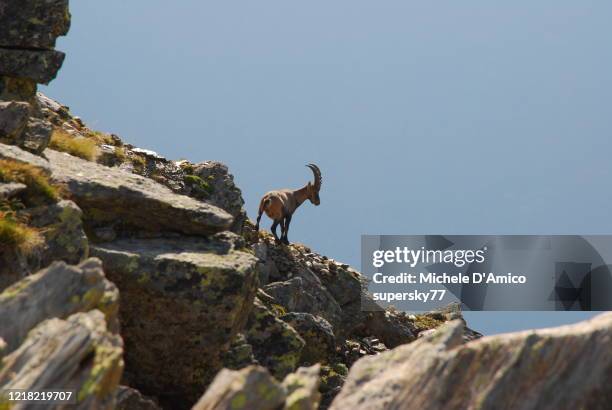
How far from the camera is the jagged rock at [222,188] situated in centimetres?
3194

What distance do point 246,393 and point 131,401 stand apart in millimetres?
7930

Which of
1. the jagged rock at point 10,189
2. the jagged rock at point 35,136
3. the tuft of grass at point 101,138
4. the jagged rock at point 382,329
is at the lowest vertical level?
the jagged rock at point 382,329

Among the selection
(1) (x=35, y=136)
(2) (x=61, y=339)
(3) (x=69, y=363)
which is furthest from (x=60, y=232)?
(3) (x=69, y=363)

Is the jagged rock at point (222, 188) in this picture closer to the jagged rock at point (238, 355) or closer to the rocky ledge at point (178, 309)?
the rocky ledge at point (178, 309)

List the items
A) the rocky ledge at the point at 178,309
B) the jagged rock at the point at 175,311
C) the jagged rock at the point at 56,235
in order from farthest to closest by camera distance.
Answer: the jagged rock at the point at 175,311
the jagged rock at the point at 56,235
the rocky ledge at the point at 178,309

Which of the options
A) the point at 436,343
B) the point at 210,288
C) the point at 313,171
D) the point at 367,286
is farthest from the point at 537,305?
the point at 436,343

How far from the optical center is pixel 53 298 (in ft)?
41.4

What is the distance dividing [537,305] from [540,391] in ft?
108

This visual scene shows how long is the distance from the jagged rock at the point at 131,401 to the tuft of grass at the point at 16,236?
11.6 ft

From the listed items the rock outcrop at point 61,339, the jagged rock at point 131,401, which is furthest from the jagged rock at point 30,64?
the rock outcrop at point 61,339

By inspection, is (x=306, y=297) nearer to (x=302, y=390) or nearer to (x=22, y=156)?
(x=22, y=156)

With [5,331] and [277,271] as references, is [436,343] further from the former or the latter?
[277,271]

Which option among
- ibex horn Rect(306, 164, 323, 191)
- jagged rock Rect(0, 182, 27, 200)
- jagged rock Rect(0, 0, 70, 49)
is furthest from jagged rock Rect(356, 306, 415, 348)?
jagged rock Rect(0, 182, 27, 200)

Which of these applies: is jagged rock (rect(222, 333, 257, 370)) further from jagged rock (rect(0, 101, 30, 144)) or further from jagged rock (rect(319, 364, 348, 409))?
jagged rock (rect(0, 101, 30, 144))
